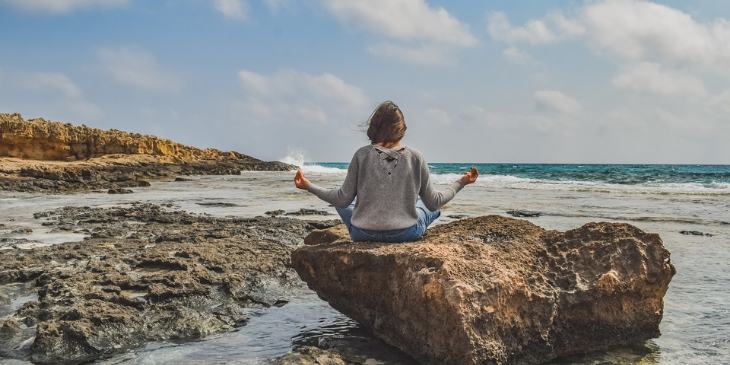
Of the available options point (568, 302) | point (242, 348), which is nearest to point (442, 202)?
point (568, 302)

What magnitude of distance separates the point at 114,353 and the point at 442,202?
2503mm

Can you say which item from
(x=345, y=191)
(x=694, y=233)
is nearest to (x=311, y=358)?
(x=345, y=191)

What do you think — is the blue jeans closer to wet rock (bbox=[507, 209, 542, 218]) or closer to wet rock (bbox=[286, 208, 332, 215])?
wet rock (bbox=[286, 208, 332, 215])

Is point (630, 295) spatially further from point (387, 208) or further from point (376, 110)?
point (376, 110)

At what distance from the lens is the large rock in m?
3.35

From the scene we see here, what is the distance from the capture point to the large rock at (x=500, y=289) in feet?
11.0

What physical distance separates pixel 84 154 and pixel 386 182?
3677cm

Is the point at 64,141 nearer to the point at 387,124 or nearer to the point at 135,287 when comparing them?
the point at 135,287

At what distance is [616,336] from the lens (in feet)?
12.7

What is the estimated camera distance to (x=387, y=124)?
4156 mm

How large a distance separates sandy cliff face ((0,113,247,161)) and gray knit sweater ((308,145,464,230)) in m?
34.9

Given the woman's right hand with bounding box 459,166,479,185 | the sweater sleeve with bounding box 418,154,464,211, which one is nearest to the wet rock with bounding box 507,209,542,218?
the woman's right hand with bounding box 459,166,479,185

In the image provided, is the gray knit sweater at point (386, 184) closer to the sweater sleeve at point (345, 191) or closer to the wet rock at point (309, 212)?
the sweater sleeve at point (345, 191)

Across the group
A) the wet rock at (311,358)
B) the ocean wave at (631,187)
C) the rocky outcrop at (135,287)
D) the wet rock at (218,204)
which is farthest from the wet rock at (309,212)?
the ocean wave at (631,187)
